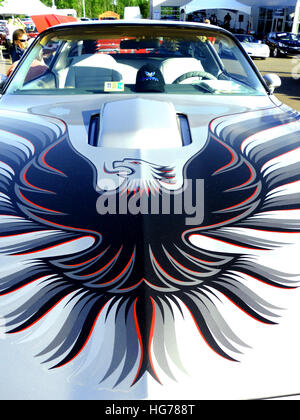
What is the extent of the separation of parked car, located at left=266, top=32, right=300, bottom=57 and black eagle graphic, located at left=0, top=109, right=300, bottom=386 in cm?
1931

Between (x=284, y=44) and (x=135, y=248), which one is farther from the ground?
(x=135, y=248)

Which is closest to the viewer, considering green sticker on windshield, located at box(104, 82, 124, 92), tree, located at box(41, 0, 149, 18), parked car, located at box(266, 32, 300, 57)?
green sticker on windshield, located at box(104, 82, 124, 92)

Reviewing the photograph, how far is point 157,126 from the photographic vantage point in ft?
5.59

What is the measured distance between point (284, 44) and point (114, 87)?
62.0 ft

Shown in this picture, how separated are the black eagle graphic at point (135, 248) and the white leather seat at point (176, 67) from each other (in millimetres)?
1276

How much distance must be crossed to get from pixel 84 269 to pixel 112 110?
3.45 feet

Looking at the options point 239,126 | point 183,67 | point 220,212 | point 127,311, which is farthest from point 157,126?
point 183,67

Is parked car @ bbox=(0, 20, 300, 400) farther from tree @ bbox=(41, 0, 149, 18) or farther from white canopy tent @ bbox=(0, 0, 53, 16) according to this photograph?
tree @ bbox=(41, 0, 149, 18)

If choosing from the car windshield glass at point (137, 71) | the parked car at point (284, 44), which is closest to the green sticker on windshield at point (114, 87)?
A: the car windshield glass at point (137, 71)

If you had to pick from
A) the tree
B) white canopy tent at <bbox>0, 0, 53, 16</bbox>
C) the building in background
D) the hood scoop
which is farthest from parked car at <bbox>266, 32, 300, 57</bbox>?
the tree

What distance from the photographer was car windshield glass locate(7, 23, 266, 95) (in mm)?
2418

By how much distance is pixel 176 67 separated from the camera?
2734mm

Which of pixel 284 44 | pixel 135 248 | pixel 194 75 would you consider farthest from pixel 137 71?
pixel 284 44

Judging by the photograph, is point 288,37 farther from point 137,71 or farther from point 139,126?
point 139,126
